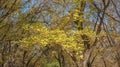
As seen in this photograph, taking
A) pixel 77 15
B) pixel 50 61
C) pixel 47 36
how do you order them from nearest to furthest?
pixel 47 36, pixel 77 15, pixel 50 61

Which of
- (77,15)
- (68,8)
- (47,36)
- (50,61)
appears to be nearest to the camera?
(47,36)

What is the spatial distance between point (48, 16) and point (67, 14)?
3183mm

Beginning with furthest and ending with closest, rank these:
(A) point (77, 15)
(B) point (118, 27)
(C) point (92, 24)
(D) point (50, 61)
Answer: (D) point (50, 61) < (B) point (118, 27) < (C) point (92, 24) < (A) point (77, 15)

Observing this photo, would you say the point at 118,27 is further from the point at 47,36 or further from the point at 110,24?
the point at 47,36

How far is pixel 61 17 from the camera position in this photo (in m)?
18.7

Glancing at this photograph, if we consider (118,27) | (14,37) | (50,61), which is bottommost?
(50,61)

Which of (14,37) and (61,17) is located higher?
(61,17)

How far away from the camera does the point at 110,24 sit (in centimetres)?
2603

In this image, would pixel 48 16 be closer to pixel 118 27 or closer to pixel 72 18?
pixel 72 18

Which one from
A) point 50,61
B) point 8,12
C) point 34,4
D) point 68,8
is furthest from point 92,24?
point 50,61

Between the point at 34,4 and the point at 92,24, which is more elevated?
the point at 34,4

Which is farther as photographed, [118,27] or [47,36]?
[118,27]

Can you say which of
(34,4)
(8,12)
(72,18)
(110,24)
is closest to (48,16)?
(34,4)

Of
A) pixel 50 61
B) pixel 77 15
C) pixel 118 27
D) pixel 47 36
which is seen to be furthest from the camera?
pixel 50 61
